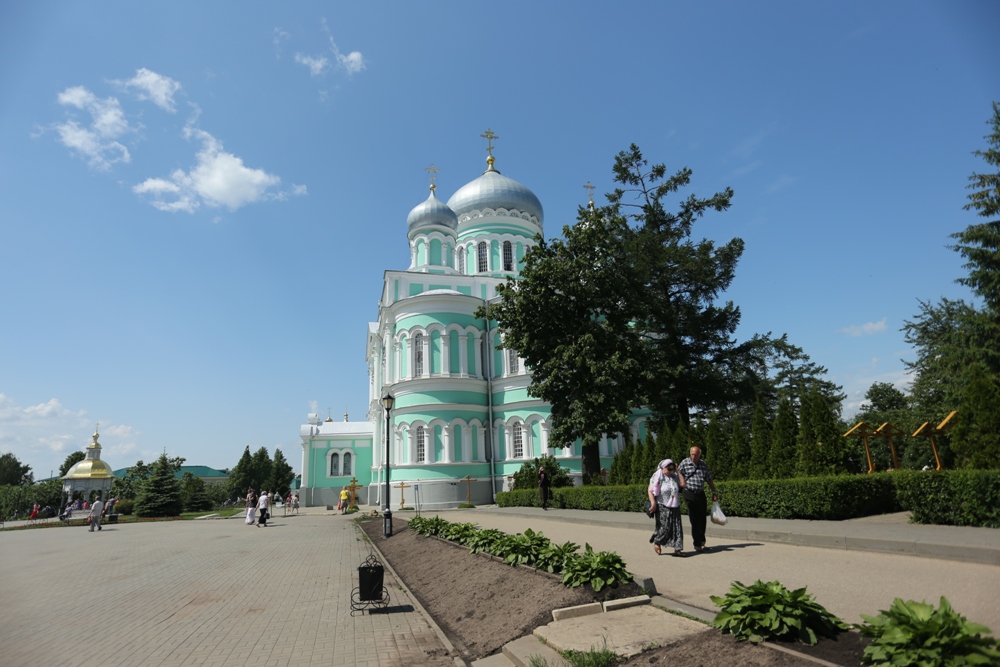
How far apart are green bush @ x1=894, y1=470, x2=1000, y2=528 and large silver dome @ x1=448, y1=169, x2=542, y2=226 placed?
111ft

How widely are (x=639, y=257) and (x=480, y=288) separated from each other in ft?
55.8

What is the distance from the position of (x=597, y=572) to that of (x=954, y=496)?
7.08 meters

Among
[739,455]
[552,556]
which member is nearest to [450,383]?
[739,455]

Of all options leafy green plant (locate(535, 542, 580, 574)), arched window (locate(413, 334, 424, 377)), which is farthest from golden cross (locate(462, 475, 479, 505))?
leafy green plant (locate(535, 542, 580, 574))

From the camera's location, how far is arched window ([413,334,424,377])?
33.1 metres

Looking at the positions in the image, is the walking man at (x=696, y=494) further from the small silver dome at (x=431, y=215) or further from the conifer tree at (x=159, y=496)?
the conifer tree at (x=159, y=496)

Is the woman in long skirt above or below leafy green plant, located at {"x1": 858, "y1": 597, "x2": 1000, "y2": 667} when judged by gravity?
below

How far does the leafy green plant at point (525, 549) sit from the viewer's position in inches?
303

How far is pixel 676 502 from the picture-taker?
892 cm

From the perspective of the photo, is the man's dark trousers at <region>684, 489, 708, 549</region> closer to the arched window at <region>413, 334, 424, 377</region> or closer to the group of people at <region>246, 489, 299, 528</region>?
the group of people at <region>246, 489, 299, 528</region>

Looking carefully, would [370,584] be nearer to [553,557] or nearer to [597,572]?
[553,557]

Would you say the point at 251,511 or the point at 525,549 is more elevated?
the point at 525,549

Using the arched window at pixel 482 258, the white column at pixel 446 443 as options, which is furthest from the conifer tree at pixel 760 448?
the arched window at pixel 482 258

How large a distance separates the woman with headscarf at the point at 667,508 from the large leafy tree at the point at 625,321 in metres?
10.7
